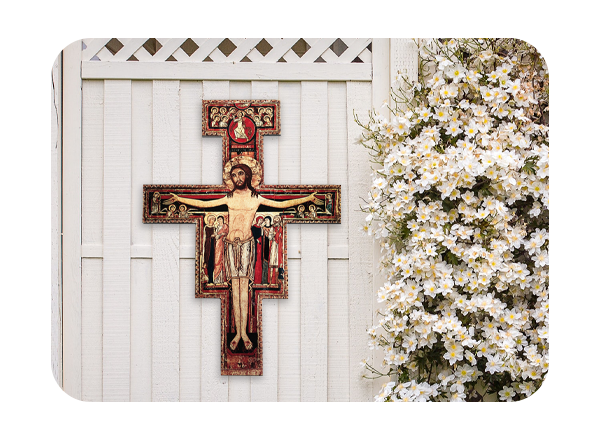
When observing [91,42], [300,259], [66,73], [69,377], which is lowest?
[69,377]

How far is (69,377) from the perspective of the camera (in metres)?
2.40

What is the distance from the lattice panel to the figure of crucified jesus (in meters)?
0.59

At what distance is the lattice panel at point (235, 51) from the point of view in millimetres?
2416

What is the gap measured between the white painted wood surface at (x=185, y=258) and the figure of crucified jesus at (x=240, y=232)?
0.11 m

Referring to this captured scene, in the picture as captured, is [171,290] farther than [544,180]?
Yes

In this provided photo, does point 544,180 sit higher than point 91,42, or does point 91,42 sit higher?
point 91,42

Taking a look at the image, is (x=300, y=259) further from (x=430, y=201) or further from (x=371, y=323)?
(x=430, y=201)

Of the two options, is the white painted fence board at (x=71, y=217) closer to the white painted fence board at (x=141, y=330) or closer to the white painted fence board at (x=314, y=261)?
the white painted fence board at (x=141, y=330)

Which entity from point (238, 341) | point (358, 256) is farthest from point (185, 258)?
point (358, 256)

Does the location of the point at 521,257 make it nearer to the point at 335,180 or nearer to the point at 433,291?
the point at 433,291

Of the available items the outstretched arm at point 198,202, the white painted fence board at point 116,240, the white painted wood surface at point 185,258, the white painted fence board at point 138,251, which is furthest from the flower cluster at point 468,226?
the white painted fence board at point 116,240

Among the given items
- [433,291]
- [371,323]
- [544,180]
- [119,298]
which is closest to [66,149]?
[119,298]

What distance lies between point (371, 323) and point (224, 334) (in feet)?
2.48

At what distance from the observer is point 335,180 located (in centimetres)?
242
